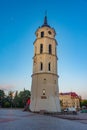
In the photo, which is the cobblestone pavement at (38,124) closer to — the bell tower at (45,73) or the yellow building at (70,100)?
the bell tower at (45,73)

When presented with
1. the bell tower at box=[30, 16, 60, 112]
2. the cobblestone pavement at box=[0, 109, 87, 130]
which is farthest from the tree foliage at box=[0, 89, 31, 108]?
the cobblestone pavement at box=[0, 109, 87, 130]

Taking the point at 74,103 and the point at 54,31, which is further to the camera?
the point at 74,103

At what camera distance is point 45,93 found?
35.7 metres

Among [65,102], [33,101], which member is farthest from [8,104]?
[65,102]

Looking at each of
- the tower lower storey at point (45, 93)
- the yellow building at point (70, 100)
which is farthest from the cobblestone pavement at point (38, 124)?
the yellow building at point (70, 100)

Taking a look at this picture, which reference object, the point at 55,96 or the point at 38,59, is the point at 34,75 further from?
the point at 55,96

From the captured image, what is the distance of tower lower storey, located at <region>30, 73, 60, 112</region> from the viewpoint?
34781mm

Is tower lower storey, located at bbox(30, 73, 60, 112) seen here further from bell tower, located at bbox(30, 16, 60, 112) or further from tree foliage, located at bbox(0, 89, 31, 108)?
tree foliage, located at bbox(0, 89, 31, 108)

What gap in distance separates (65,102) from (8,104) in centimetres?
6269

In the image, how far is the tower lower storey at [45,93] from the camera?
114 ft

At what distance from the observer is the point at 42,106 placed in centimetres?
3456

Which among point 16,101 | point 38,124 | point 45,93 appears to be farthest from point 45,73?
point 16,101

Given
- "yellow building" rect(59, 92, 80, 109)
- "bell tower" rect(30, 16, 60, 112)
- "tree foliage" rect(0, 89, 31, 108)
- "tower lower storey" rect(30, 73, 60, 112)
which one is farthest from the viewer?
"yellow building" rect(59, 92, 80, 109)

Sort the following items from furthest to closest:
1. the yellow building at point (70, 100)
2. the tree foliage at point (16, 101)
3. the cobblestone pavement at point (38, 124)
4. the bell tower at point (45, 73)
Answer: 1. the yellow building at point (70, 100)
2. the tree foliage at point (16, 101)
3. the bell tower at point (45, 73)
4. the cobblestone pavement at point (38, 124)
